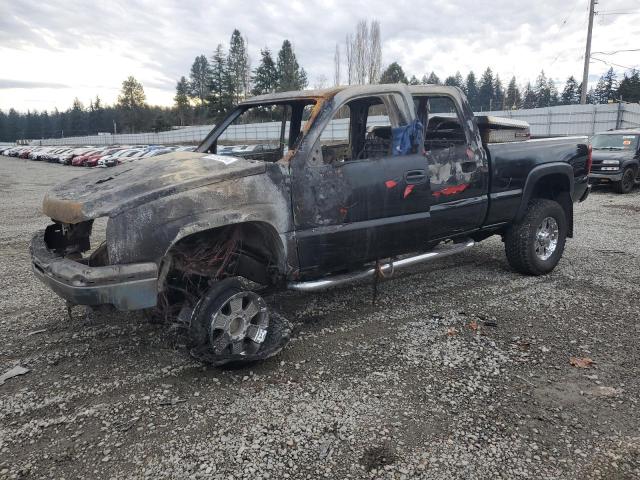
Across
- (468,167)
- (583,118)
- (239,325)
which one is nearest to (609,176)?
(468,167)

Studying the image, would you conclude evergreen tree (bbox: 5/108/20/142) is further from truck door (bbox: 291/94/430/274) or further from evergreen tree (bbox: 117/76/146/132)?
truck door (bbox: 291/94/430/274)

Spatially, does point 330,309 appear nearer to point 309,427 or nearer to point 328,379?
point 328,379

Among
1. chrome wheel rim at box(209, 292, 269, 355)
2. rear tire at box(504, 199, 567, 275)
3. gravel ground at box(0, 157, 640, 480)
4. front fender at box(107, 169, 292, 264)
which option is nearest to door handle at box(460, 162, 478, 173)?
rear tire at box(504, 199, 567, 275)

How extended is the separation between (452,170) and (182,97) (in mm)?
94283

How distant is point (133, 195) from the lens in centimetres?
312

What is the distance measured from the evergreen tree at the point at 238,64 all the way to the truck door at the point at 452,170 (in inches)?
2425

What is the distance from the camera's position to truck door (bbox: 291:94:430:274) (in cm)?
377

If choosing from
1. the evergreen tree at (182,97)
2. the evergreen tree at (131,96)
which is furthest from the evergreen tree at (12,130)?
the evergreen tree at (182,97)

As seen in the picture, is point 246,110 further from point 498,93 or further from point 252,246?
point 498,93

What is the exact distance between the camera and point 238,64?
70.9 m

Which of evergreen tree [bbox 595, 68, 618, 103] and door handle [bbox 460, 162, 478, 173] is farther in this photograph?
evergreen tree [bbox 595, 68, 618, 103]

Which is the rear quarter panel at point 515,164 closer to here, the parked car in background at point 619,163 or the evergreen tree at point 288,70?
the parked car in background at point 619,163

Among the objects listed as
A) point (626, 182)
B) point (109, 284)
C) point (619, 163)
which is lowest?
point (626, 182)

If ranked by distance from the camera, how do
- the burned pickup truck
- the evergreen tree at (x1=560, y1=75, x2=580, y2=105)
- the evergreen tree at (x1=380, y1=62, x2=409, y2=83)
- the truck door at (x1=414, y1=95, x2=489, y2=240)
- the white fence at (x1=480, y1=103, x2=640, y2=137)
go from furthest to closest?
the evergreen tree at (x1=560, y1=75, x2=580, y2=105) < the evergreen tree at (x1=380, y1=62, x2=409, y2=83) < the white fence at (x1=480, y1=103, x2=640, y2=137) < the truck door at (x1=414, y1=95, x2=489, y2=240) < the burned pickup truck
